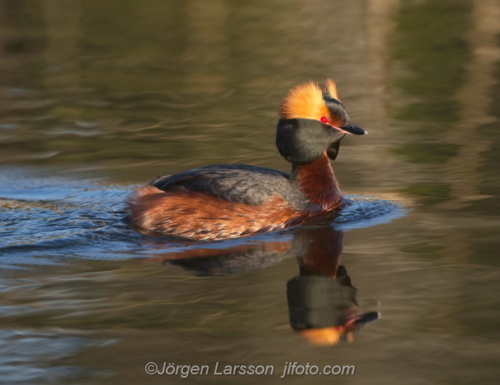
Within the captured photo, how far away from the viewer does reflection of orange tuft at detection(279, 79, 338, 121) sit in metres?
8.00

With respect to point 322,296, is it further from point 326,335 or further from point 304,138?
point 304,138

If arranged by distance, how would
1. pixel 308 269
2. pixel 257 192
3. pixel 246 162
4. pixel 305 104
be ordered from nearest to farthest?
pixel 308 269 → pixel 257 192 → pixel 305 104 → pixel 246 162

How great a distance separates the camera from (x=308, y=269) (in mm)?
6523

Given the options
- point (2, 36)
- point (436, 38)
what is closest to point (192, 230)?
point (436, 38)

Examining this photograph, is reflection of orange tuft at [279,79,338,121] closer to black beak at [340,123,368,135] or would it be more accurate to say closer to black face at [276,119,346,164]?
black face at [276,119,346,164]

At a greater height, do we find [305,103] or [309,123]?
[305,103]

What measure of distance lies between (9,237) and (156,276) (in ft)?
6.20

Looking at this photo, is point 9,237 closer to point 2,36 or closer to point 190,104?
point 190,104

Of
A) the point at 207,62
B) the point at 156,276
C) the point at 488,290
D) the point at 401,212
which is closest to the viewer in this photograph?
the point at 488,290

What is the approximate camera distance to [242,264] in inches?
262

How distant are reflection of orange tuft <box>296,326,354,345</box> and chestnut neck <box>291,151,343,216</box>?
8.91 ft

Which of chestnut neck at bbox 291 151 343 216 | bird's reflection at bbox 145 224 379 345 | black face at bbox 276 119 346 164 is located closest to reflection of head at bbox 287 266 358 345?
bird's reflection at bbox 145 224 379 345

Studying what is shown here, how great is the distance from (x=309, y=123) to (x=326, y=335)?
3.23 metres

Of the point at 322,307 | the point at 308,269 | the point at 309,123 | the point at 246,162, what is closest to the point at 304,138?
the point at 309,123
